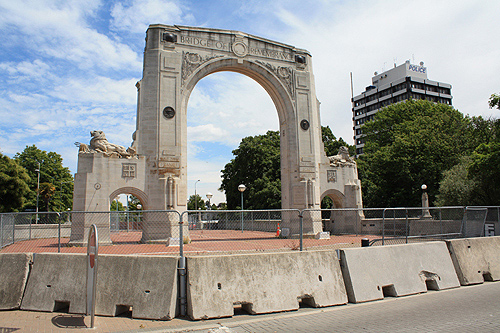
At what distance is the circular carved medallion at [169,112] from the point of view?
66.5 ft

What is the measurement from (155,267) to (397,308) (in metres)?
4.51

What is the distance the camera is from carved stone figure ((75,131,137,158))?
1861cm

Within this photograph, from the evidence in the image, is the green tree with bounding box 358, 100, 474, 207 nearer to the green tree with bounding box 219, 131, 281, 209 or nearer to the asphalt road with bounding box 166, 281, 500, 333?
the green tree with bounding box 219, 131, 281, 209

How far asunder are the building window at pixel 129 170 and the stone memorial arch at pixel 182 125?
50 mm

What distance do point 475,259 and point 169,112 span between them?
16281 mm

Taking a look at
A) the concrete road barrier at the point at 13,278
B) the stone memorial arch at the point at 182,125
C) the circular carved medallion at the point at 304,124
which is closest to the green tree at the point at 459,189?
the stone memorial arch at the point at 182,125

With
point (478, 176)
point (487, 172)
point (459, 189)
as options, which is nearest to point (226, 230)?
point (487, 172)

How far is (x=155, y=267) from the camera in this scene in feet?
20.4

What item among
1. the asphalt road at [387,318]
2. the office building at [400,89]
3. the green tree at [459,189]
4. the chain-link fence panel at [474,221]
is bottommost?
the asphalt road at [387,318]

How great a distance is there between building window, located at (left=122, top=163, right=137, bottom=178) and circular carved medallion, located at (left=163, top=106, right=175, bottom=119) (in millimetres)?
3311

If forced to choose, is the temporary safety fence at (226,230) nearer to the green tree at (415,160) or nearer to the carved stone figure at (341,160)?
the carved stone figure at (341,160)

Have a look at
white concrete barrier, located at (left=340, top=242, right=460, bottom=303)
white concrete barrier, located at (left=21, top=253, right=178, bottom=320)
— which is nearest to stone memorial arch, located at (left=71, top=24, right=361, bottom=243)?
white concrete barrier, located at (left=21, top=253, right=178, bottom=320)

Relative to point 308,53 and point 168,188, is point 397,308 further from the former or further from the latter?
point 308,53

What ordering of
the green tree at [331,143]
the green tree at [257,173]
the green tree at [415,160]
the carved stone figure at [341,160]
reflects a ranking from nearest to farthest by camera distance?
1. the carved stone figure at [341,160]
2. the green tree at [415,160]
3. the green tree at [257,173]
4. the green tree at [331,143]
